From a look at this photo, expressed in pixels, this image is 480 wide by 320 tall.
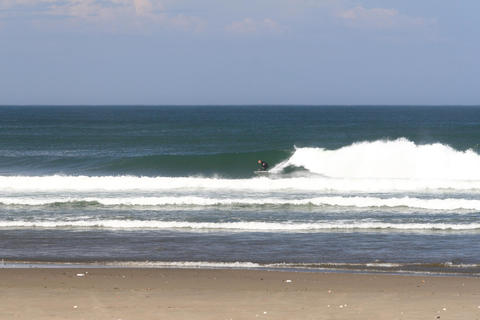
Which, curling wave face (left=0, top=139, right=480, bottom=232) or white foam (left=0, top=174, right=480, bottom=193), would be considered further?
white foam (left=0, top=174, right=480, bottom=193)

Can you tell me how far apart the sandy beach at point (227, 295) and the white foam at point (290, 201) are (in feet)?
27.7

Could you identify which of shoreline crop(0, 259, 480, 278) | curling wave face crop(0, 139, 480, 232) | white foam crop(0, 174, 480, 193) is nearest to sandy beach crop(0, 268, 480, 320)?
shoreline crop(0, 259, 480, 278)

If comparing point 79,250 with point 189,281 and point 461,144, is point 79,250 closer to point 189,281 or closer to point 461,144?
point 189,281

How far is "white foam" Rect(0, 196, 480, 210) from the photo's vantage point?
63.9ft

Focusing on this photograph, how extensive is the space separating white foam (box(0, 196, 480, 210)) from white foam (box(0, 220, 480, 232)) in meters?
2.97

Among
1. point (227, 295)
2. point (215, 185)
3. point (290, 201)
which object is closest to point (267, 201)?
point (290, 201)

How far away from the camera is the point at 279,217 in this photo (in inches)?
702

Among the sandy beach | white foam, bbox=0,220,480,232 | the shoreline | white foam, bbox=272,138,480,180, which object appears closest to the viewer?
the sandy beach

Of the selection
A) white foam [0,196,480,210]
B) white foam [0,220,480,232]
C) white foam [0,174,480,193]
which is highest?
white foam [0,174,480,193]

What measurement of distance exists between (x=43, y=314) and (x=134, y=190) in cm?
1482

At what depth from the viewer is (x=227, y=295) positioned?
9922 mm

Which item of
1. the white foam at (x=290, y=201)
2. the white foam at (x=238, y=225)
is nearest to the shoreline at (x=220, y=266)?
the white foam at (x=238, y=225)

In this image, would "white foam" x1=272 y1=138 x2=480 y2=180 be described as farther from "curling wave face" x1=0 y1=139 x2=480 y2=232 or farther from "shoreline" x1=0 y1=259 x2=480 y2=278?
"shoreline" x1=0 y1=259 x2=480 y2=278

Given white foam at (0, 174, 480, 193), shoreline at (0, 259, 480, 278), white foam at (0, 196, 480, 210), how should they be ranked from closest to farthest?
1. shoreline at (0, 259, 480, 278)
2. white foam at (0, 196, 480, 210)
3. white foam at (0, 174, 480, 193)
